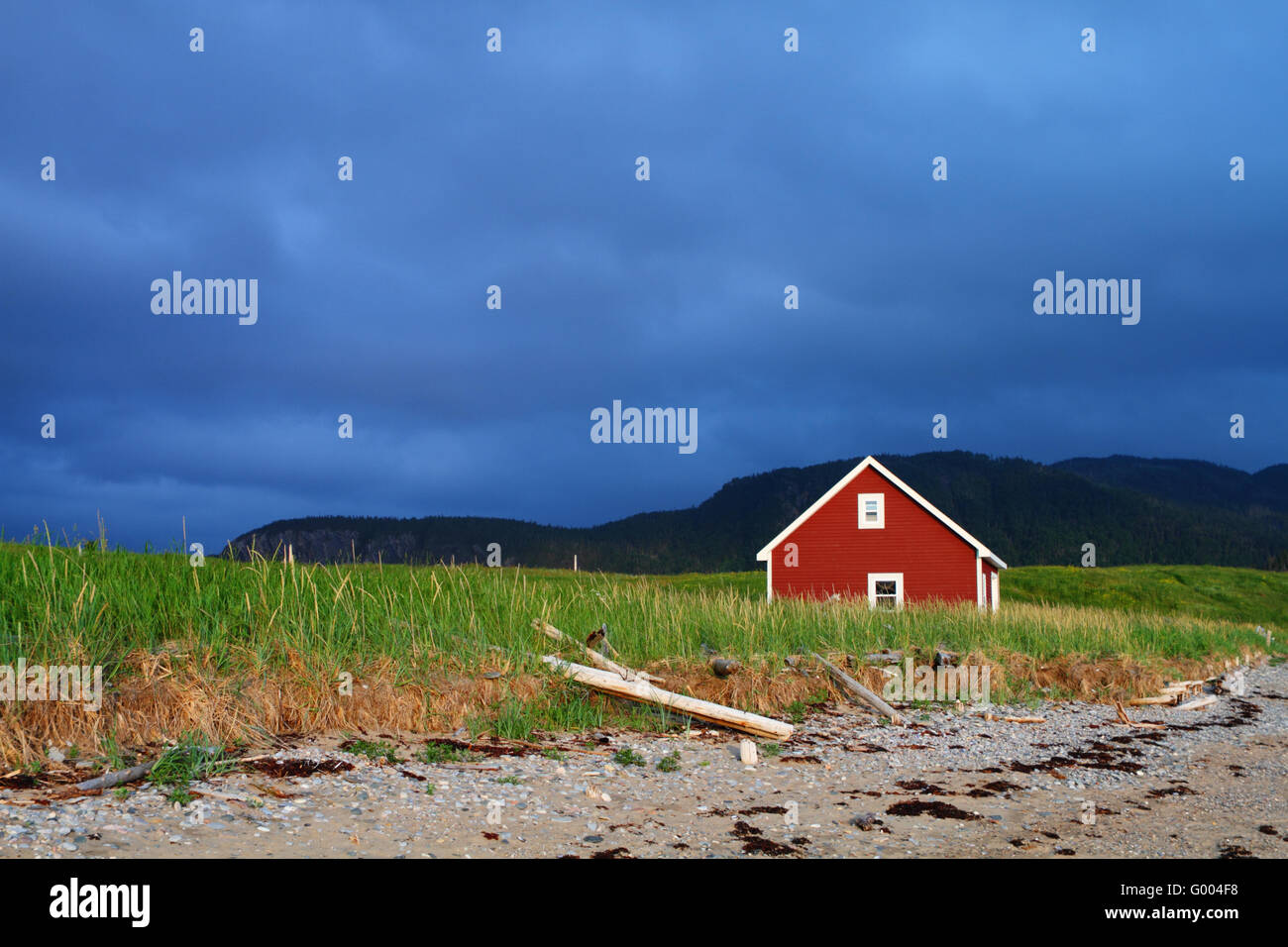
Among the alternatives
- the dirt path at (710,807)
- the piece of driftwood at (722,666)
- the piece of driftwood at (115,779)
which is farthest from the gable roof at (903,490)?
the piece of driftwood at (115,779)

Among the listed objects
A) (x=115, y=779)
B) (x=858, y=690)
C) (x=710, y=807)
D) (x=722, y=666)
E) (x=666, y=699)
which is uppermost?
(x=115, y=779)

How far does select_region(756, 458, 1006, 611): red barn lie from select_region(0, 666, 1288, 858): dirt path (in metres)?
26.6

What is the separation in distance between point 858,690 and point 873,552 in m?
25.7

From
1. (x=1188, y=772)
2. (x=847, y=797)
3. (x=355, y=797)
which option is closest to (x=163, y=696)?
(x=355, y=797)

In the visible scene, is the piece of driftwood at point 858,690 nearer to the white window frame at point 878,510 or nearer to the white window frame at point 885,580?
the white window frame at point 885,580

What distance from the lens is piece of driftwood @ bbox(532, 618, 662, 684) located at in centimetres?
1280

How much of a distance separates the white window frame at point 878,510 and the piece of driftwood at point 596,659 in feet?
92.1

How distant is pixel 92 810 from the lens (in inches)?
271

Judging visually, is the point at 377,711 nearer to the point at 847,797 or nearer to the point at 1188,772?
the point at 847,797

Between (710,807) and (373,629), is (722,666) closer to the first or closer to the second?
(710,807)

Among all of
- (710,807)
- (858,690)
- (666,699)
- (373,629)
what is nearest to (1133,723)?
(858,690)

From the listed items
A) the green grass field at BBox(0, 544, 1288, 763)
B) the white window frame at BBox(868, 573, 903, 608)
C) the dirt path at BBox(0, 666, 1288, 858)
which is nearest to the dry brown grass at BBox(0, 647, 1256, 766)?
the green grass field at BBox(0, 544, 1288, 763)

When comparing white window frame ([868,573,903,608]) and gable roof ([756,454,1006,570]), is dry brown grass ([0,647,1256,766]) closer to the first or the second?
gable roof ([756,454,1006,570])

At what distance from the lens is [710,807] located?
336 inches
